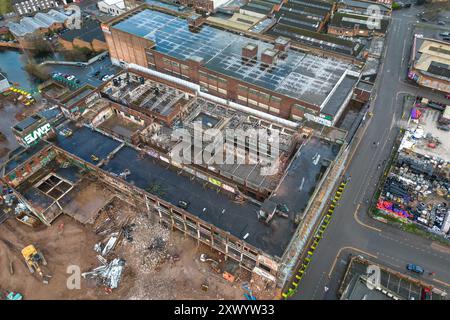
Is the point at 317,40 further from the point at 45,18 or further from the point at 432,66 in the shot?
the point at 45,18

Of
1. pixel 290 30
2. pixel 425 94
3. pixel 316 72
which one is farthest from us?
pixel 290 30

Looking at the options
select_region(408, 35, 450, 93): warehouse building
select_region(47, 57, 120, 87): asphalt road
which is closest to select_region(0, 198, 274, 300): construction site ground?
select_region(47, 57, 120, 87): asphalt road

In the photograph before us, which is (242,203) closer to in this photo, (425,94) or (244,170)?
(244,170)

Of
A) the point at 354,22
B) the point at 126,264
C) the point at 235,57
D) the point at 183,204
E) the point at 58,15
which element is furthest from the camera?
the point at 58,15

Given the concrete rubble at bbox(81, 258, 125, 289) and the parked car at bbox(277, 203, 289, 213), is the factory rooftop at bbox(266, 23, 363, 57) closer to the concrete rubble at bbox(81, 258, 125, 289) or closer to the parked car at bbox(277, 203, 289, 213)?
the parked car at bbox(277, 203, 289, 213)

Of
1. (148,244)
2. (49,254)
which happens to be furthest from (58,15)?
(148,244)

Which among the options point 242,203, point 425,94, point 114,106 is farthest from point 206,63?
point 425,94
